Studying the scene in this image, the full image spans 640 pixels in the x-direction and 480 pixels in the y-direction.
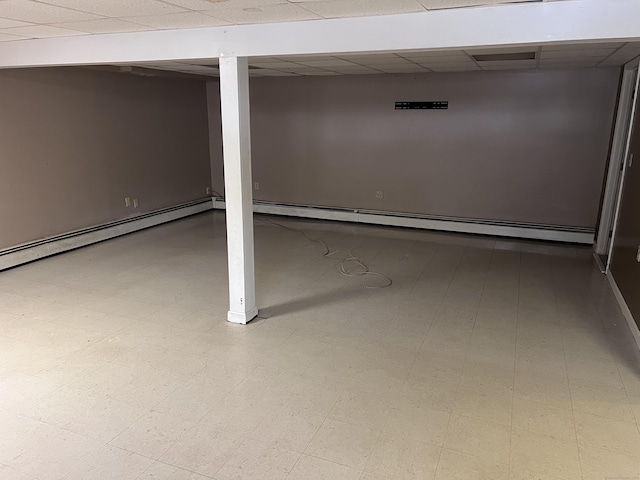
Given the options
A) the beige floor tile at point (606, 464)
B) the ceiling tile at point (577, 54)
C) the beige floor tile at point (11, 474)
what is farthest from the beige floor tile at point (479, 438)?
the ceiling tile at point (577, 54)

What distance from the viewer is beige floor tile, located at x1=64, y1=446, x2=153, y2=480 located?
2.14 meters

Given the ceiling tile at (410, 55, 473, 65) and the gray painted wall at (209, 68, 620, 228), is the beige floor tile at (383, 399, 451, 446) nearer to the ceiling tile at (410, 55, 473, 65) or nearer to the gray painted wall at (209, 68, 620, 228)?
the ceiling tile at (410, 55, 473, 65)

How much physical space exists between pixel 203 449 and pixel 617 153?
5345 millimetres

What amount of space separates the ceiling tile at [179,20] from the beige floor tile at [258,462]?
8.23 feet

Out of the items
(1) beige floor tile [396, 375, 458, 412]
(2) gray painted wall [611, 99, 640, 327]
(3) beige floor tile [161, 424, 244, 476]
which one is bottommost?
(3) beige floor tile [161, 424, 244, 476]

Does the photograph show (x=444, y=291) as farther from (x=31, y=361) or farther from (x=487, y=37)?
(x=31, y=361)

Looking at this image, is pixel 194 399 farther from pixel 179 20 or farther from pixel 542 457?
pixel 179 20

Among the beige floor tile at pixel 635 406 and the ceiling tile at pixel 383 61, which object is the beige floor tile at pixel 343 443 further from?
the ceiling tile at pixel 383 61

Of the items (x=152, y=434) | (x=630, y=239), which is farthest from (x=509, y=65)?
(x=152, y=434)

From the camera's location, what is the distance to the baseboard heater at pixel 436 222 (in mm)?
6055

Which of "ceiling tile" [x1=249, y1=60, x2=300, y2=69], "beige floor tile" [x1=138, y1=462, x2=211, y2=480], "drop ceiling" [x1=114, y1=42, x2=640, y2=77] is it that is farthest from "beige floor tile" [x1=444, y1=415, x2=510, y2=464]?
"ceiling tile" [x1=249, y1=60, x2=300, y2=69]

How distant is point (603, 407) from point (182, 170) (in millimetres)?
6339

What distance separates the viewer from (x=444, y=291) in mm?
4441

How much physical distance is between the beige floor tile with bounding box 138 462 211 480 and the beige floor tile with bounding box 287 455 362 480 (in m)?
0.43
